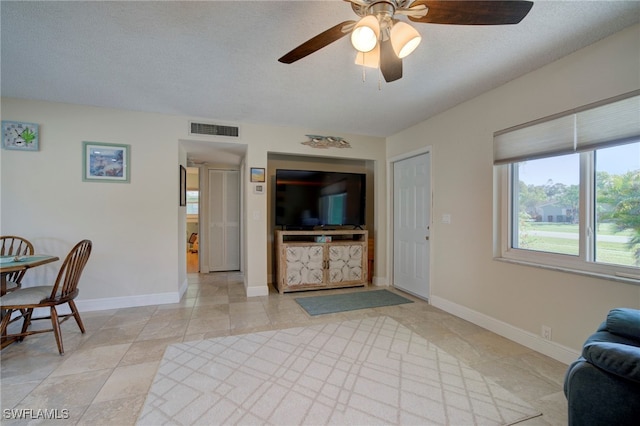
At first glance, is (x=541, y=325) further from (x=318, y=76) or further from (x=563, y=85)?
(x=318, y=76)

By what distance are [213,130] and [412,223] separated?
300cm

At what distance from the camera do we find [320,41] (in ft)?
4.76

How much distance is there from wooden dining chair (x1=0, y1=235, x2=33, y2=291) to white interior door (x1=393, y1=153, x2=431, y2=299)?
435 cm

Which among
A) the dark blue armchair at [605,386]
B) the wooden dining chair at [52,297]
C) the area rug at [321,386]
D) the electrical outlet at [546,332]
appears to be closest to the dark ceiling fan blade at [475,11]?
the dark blue armchair at [605,386]

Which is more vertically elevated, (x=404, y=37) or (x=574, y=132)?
(x=404, y=37)

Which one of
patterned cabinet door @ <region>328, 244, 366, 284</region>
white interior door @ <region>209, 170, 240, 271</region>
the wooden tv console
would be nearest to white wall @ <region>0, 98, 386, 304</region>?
the wooden tv console

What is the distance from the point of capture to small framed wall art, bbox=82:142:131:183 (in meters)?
3.09

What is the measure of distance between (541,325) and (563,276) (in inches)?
18.1

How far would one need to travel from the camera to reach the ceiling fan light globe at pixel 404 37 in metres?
1.34

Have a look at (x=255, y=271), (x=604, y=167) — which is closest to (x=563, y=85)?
(x=604, y=167)

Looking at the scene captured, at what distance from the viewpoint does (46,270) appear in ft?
9.68

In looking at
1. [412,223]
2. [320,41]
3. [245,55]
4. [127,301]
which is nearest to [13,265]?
[127,301]

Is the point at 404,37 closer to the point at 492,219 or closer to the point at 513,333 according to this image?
the point at 492,219

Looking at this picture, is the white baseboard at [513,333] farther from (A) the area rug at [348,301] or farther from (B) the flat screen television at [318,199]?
(B) the flat screen television at [318,199]
